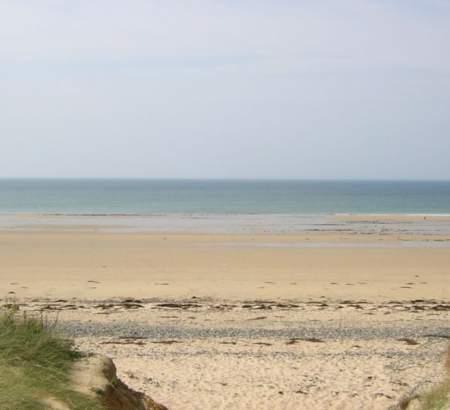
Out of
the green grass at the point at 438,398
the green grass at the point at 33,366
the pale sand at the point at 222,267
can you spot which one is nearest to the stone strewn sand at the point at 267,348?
the green grass at the point at 438,398

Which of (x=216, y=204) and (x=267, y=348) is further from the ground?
(x=216, y=204)

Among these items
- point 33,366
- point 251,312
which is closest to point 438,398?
point 33,366

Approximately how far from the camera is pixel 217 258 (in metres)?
27.9

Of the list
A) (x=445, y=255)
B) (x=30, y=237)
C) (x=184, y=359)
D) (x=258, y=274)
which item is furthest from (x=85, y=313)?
(x=30, y=237)

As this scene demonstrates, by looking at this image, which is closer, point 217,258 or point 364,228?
point 217,258

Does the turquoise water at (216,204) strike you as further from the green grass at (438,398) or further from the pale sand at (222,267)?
the green grass at (438,398)

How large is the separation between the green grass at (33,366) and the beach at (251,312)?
3016 millimetres

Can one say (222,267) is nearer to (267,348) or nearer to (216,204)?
(267,348)

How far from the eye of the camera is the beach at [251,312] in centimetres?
998

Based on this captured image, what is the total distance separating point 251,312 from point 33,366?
1063 cm

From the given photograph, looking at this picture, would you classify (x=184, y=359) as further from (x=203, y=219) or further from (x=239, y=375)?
(x=203, y=219)

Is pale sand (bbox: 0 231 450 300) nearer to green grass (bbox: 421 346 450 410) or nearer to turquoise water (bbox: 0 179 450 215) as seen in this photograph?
green grass (bbox: 421 346 450 410)

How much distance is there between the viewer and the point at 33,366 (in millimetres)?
5758

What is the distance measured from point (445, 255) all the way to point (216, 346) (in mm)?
19992
